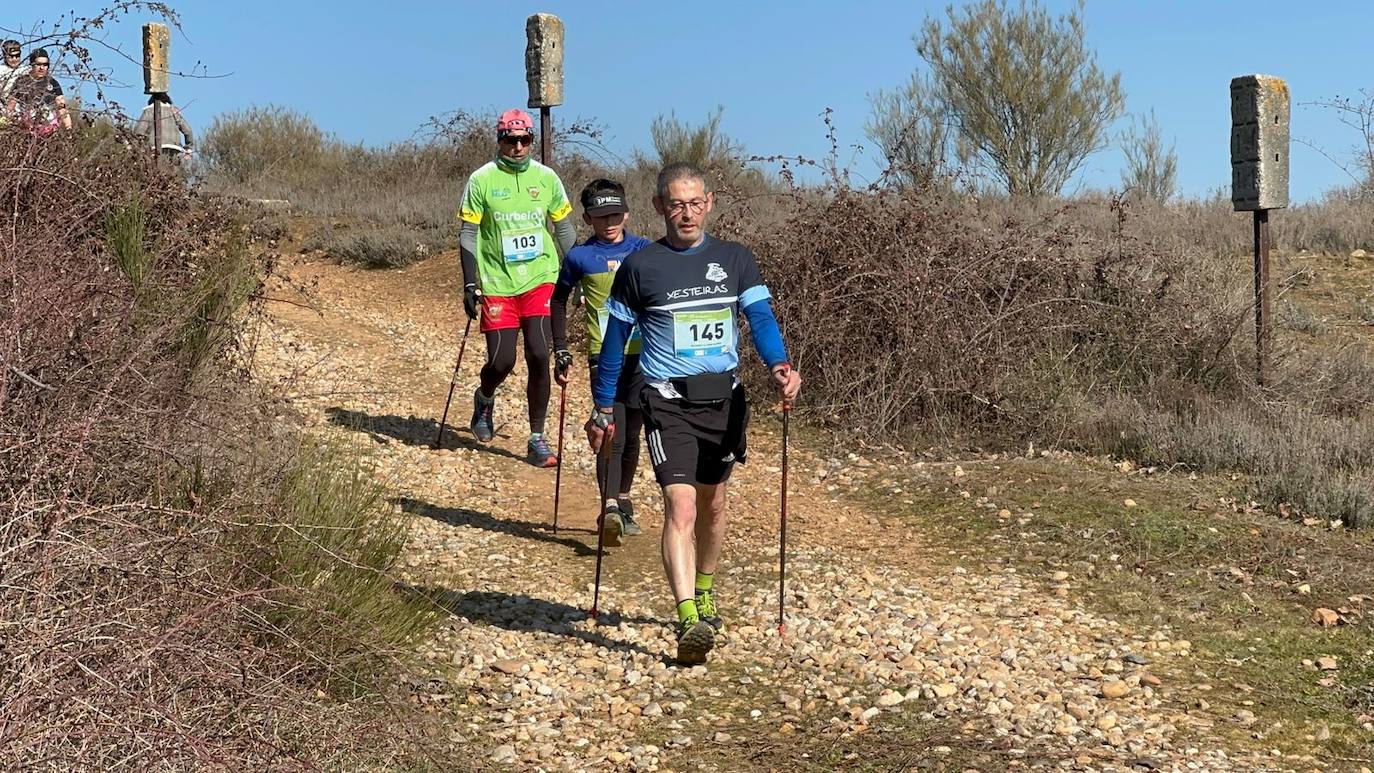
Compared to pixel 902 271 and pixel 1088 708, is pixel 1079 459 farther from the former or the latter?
pixel 1088 708

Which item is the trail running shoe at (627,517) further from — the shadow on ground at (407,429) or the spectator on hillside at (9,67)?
the spectator on hillside at (9,67)

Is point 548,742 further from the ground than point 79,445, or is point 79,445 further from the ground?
point 79,445

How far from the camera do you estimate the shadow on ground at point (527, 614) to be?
19.6ft

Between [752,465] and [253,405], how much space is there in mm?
4325

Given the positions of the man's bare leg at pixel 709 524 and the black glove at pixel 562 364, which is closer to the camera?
the man's bare leg at pixel 709 524

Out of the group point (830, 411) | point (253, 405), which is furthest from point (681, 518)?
point (830, 411)

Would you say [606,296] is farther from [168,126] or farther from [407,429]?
[168,126]

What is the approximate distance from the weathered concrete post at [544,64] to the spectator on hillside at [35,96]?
27.4 ft

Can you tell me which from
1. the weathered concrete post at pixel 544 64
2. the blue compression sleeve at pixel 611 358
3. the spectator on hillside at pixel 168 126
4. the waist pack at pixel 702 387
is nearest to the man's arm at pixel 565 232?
the blue compression sleeve at pixel 611 358

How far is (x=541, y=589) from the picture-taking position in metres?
6.75

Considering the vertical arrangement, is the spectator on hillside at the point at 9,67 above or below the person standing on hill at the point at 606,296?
above

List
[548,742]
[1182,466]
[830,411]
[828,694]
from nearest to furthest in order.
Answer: [548,742]
[828,694]
[1182,466]
[830,411]

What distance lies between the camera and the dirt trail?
4.84 m

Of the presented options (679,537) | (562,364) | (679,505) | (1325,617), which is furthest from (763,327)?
(1325,617)
